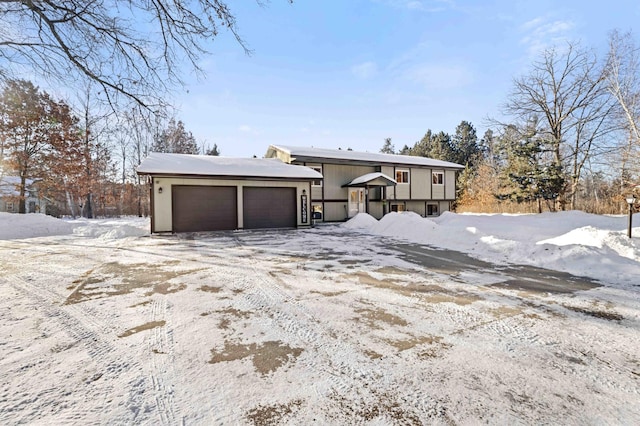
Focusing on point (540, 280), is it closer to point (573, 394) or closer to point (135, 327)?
point (573, 394)

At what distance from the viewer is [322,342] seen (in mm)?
2688

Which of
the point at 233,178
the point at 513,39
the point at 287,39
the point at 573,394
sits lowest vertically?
the point at 573,394

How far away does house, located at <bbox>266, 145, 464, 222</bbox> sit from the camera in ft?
55.5

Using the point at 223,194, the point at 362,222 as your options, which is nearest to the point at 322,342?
the point at 223,194

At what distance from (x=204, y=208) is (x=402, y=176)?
13502mm

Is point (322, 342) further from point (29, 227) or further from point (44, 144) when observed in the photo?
point (44, 144)

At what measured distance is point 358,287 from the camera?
14.5ft

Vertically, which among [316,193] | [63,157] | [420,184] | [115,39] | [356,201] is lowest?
[356,201]

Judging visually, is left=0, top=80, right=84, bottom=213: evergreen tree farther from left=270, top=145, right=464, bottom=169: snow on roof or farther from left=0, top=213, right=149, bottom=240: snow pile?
left=270, top=145, right=464, bottom=169: snow on roof

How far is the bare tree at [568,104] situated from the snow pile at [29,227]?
1104 inches

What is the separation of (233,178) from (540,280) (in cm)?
1106

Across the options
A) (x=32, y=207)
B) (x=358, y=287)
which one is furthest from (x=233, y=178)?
(x=32, y=207)

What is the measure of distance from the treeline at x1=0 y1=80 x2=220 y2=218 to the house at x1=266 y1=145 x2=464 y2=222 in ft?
27.4

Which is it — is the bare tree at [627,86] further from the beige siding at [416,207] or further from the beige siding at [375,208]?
the beige siding at [375,208]
